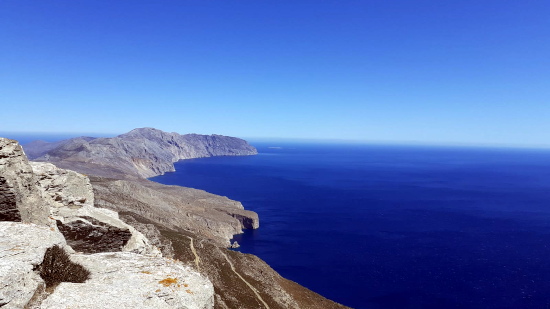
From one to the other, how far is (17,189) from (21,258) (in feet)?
18.5

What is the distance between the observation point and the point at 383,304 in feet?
255

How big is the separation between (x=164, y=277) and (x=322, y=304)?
2197 inches

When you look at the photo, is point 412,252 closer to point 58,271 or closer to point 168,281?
point 168,281

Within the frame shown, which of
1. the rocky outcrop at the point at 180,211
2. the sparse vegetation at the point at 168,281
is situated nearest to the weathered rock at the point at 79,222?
the sparse vegetation at the point at 168,281

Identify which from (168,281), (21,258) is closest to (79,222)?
(21,258)

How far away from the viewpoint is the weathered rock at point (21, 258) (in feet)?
30.2

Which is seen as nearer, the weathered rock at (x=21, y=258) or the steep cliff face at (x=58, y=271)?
the weathered rock at (x=21, y=258)

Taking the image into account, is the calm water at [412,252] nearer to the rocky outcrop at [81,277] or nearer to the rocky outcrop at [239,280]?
the rocky outcrop at [239,280]

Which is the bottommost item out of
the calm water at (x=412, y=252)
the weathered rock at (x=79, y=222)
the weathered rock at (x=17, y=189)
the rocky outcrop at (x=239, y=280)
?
the calm water at (x=412, y=252)

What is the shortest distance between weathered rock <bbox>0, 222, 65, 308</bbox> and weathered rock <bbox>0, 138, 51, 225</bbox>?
1765mm

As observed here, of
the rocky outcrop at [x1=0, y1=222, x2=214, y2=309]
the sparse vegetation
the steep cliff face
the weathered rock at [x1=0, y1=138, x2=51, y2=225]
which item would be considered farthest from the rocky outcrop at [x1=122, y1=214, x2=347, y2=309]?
the sparse vegetation

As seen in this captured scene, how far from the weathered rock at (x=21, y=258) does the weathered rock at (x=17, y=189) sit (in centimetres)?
177

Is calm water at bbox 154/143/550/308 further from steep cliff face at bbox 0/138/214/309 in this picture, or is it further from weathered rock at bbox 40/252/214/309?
steep cliff face at bbox 0/138/214/309

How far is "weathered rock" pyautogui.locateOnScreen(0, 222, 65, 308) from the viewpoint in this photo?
9.21 meters
